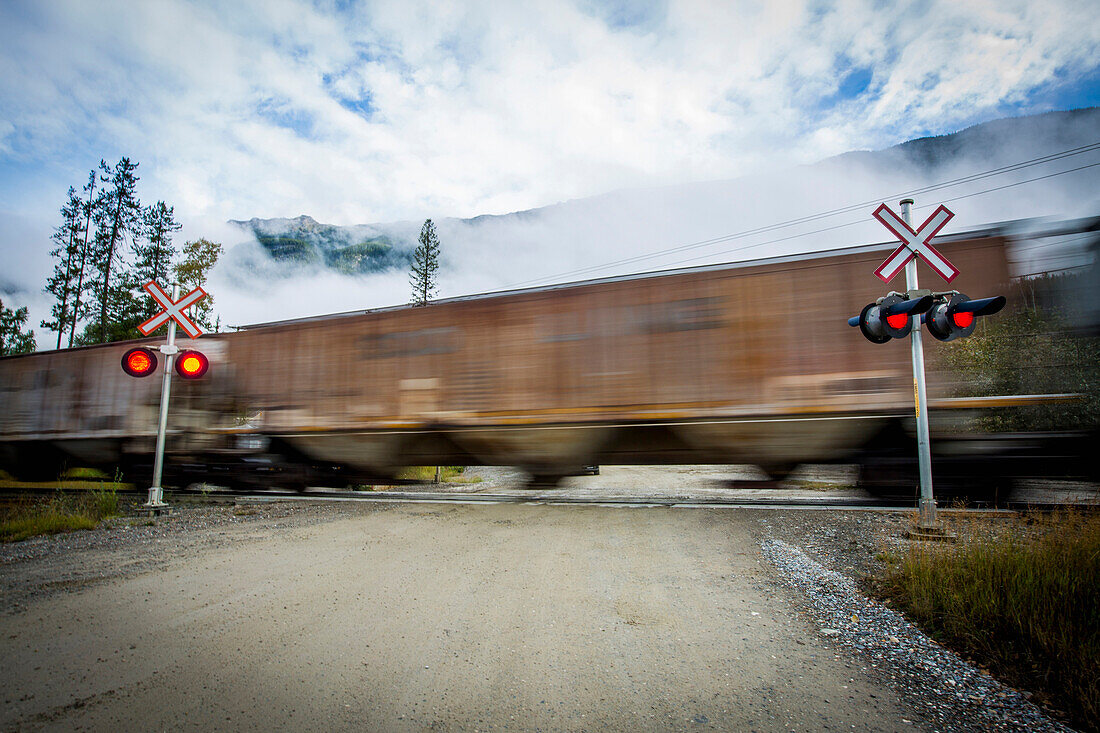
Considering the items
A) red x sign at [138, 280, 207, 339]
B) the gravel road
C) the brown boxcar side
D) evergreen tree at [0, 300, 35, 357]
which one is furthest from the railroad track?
evergreen tree at [0, 300, 35, 357]

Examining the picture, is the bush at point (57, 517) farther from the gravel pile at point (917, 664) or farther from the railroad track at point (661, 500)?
the gravel pile at point (917, 664)

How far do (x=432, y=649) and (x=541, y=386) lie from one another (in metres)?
5.60

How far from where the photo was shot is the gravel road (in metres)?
2.41

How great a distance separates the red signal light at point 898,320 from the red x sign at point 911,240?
721mm

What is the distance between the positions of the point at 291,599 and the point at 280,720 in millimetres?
1767

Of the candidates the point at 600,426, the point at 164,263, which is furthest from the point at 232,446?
the point at 164,263

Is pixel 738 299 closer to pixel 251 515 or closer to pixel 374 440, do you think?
pixel 374 440

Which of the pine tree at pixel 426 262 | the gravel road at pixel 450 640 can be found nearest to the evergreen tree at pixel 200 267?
the pine tree at pixel 426 262

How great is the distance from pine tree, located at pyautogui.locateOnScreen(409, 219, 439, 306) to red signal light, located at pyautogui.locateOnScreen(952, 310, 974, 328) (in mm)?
42597

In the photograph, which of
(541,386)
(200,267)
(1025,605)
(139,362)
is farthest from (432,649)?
(200,267)

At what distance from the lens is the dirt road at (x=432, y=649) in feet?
7.86

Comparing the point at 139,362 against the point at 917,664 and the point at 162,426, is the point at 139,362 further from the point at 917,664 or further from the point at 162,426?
the point at 917,664

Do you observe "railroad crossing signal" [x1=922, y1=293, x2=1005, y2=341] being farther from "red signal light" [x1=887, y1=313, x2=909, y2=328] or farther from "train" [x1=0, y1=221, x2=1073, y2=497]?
"train" [x1=0, y1=221, x2=1073, y2=497]

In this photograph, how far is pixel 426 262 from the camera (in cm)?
4516
